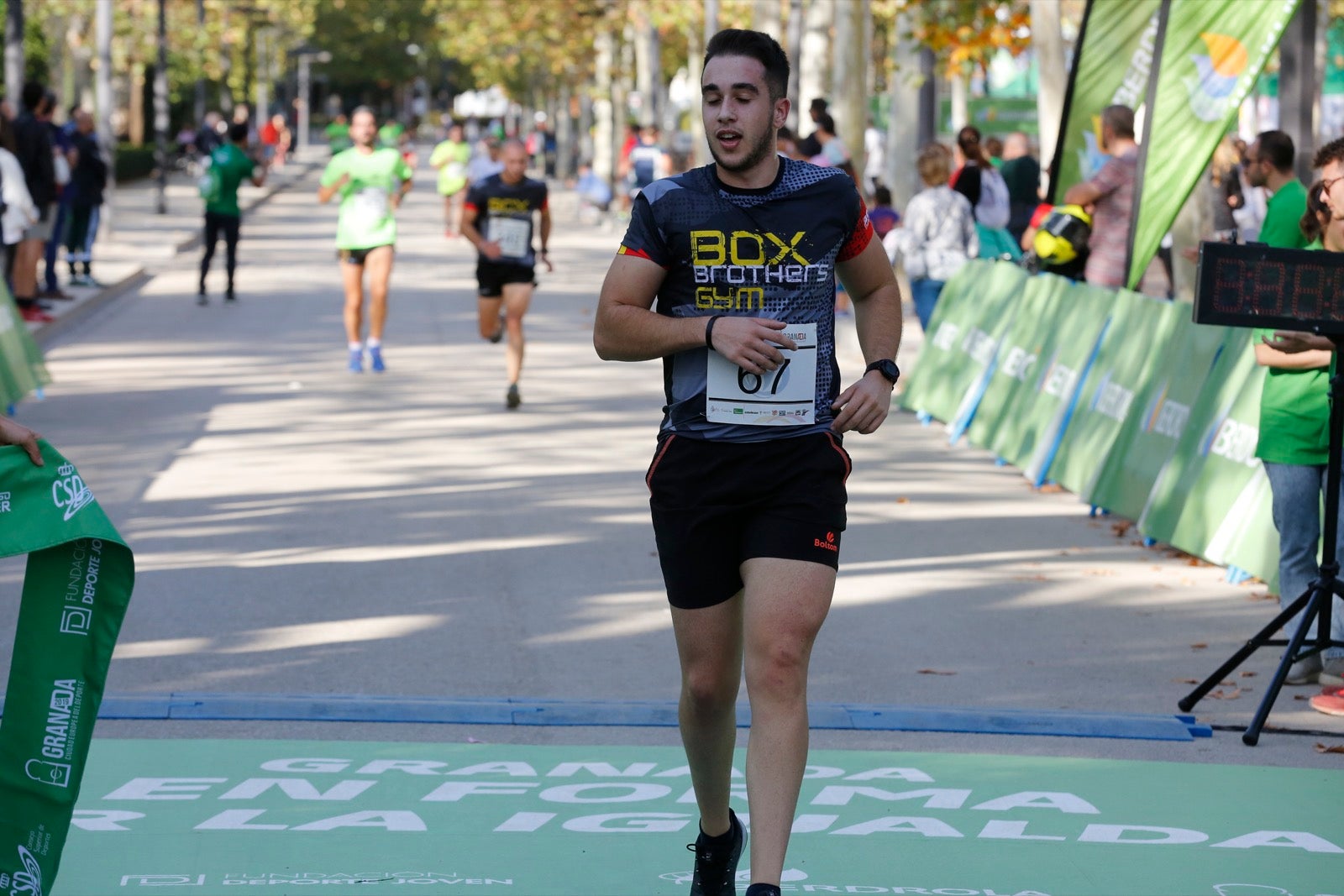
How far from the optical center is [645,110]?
54500 mm

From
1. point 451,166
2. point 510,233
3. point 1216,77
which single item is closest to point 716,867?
point 1216,77

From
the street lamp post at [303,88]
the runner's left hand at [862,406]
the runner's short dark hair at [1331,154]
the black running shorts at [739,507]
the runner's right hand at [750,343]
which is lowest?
the street lamp post at [303,88]

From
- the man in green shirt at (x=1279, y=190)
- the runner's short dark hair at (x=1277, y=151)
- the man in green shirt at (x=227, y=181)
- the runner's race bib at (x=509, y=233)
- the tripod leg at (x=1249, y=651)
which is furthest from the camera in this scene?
the man in green shirt at (x=227, y=181)

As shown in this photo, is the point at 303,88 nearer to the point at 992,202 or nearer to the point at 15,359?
the point at 992,202

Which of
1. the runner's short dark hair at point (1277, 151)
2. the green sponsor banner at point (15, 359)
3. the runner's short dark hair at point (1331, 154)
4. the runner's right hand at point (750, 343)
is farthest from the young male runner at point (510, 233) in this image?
the runner's right hand at point (750, 343)

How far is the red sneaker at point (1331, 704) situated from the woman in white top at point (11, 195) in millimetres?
12192

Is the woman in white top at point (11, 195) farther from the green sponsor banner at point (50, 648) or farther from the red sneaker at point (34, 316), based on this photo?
the green sponsor banner at point (50, 648)

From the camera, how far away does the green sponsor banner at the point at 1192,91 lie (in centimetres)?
1146

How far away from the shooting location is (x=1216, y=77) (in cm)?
1171

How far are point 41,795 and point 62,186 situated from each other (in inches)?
787

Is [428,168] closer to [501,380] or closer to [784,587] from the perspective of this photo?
[501,380]

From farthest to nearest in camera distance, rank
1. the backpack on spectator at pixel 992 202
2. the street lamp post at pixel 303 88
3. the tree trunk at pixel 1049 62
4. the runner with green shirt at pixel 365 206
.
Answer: the street lamp post at pixel 303 88
the tree trunk at pixel 1049 62
the backpack on spectator at pixel 992 202
the runner with green shirt at pixel 365 206

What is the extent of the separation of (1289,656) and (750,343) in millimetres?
3090

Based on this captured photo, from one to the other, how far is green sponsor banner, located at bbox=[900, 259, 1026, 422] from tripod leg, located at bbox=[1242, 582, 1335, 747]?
23.1ft
